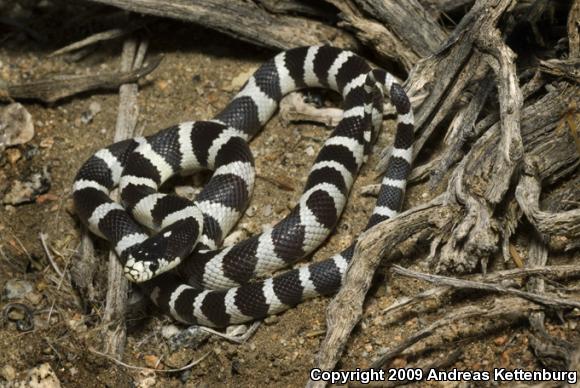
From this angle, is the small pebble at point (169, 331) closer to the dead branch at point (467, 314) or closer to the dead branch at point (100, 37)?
the dead branch at point (467, 314)

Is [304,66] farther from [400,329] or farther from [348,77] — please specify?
[400,329]

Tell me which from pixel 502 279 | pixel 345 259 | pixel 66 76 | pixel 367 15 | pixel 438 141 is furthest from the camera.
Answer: pixel 66 76

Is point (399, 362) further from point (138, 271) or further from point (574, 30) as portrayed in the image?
point (574, 30)

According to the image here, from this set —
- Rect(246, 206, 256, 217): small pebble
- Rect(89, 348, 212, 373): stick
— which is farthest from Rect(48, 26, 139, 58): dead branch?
Rect(89, 348, 212, 373): stick

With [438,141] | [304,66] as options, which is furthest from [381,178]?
[304,66]

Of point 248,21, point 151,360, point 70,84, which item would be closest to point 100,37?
point 70,84

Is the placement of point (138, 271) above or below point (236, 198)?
below

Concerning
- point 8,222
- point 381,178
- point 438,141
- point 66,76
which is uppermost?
point 438,141
